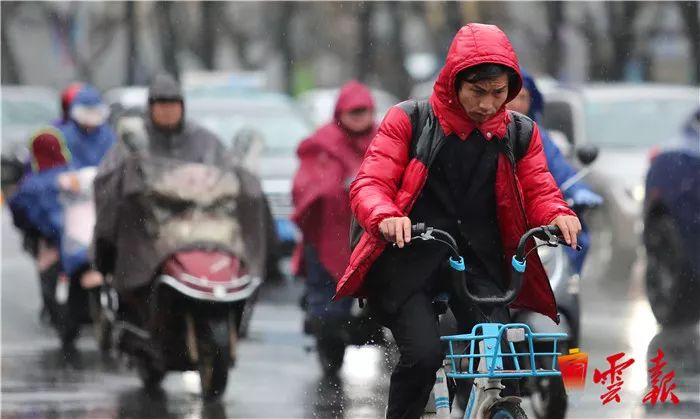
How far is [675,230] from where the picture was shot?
13781 millimetres

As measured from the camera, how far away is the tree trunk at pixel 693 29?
36375 mm

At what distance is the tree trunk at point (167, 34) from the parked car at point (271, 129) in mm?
30759

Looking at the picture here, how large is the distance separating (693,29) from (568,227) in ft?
102

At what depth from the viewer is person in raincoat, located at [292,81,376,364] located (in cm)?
1156

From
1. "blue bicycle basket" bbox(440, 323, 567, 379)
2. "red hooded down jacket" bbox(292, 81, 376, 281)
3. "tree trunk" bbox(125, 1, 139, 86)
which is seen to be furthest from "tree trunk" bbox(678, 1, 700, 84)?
"blue bicycle basket" bbox(440, 323, 567, 379)

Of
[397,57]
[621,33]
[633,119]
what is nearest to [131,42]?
[397,57]

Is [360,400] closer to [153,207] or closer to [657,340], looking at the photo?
[153,207]

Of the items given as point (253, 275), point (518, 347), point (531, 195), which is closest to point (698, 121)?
point (253, 275)

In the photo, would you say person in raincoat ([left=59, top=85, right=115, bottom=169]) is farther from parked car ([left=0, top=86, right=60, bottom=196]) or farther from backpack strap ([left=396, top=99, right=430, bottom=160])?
parked car ([left=0, top=86, right=60, bottom=196])

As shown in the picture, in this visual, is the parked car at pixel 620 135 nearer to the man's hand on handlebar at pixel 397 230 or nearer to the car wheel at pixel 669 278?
the car wheel at pixel 669 278

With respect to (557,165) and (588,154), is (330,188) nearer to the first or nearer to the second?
(588,154)

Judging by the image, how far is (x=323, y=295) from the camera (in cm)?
1154

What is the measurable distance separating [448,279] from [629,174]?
1163 centimetres

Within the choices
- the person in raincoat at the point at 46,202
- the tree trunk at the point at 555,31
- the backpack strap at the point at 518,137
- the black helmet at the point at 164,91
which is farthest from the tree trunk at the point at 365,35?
the backpack strap at the point at 518,137
